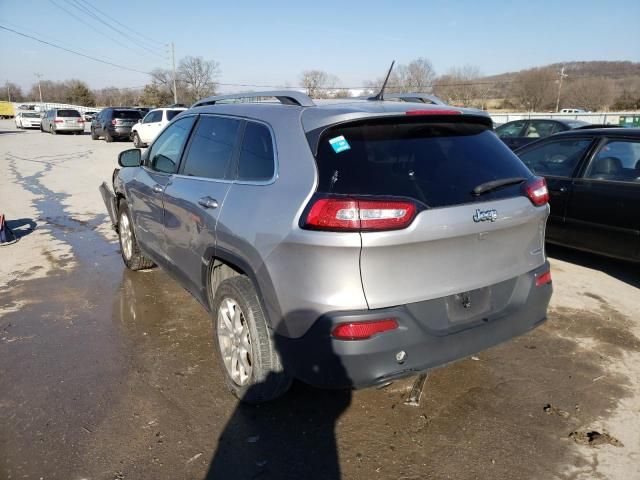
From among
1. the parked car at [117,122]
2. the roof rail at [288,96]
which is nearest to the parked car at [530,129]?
the roof rail at [288,96]

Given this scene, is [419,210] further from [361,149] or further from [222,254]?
[222,254]

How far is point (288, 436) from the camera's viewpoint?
2770 mm

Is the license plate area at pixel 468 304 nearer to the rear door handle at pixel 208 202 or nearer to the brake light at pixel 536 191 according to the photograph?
the brake light at pixel 536 191

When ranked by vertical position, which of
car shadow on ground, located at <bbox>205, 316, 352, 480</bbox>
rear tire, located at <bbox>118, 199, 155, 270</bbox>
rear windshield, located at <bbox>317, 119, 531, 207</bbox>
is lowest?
car shadow on ground, located at <bbox>205, 316, 352, 480</bbox>

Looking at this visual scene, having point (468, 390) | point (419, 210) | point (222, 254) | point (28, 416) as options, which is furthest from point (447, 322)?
point (28, 416)

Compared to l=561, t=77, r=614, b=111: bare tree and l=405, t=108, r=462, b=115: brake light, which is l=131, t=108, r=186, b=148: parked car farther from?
l=561, t=77, r=614, b=111: bare tree

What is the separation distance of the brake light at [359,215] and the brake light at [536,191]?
0.95m

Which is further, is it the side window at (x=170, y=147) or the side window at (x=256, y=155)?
the side window at (x=170, y=147)

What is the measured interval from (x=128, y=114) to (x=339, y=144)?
26.1 meters

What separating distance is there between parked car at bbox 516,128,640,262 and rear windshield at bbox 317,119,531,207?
2576 mm

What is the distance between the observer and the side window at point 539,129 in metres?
12.9

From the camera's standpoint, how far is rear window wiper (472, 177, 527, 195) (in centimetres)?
264

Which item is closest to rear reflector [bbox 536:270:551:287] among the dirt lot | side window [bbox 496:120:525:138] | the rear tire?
the dirt lot

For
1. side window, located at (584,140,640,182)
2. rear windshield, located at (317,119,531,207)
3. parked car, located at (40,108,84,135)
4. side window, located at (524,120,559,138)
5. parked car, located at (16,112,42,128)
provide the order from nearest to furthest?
1. rear windshield, located at (317,119,531,207)
2. side window, located at (584,140,640,182)
3. side window, located at (524,120,559,138)
4. parked car, located at (40,108,84,135)
5. parked car, located at (16,112,42,128)
